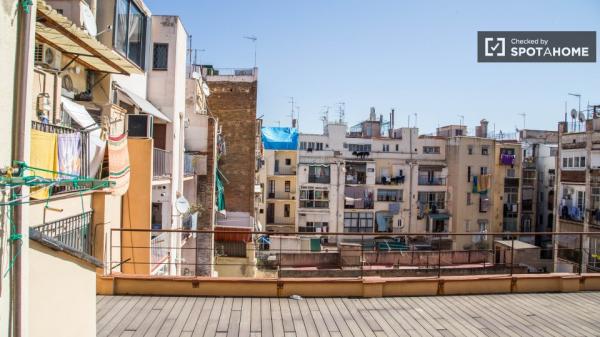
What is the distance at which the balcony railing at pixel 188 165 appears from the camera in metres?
19.4

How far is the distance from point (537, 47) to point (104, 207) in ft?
42.9

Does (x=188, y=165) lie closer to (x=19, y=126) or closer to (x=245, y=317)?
(x=245, y=317)

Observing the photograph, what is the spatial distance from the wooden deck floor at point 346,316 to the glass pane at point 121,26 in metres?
5.63

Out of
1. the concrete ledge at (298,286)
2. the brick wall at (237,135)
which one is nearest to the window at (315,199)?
the brick wall at (237,135)

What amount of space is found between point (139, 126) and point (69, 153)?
547cm

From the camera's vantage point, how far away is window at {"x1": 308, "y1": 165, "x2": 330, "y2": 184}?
136 feet

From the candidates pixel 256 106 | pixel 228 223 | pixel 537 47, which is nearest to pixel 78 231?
pixel 537 47

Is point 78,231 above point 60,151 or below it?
below

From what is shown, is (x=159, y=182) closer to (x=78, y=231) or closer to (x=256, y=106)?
(x=78, y=231)

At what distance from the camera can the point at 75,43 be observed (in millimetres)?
8594

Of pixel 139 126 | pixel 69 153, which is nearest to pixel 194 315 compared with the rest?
pixel 69 153

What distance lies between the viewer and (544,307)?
7602mm

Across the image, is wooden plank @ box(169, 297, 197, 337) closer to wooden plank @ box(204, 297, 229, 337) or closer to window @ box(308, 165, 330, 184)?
wooden plank @ box(204, 297, 229, 337)

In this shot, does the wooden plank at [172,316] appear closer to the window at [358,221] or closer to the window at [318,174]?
the window at [318,174]
